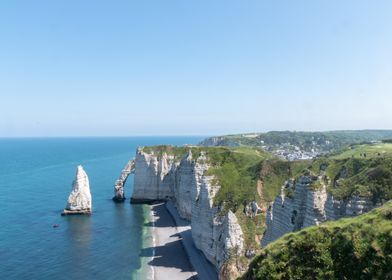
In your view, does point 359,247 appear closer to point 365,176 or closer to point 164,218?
point 365,176

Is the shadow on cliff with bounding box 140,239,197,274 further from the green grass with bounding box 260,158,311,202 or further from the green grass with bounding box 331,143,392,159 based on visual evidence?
the green grass with bounding box 331,143,392,159

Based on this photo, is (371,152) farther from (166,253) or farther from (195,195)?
(166,253)

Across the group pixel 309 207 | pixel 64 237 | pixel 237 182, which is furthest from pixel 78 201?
pixel 309 207

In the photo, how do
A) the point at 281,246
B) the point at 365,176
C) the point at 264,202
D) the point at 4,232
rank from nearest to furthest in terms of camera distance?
the point at 281,246 < the point at 365,176 < the point at 264,202 < the point at 4,232

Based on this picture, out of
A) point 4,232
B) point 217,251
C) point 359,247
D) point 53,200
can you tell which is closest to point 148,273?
point 217,251

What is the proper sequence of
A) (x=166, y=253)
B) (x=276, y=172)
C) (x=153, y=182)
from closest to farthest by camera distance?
(x=166, y=253) < (x=276, y=172) < (x=153, y=182)

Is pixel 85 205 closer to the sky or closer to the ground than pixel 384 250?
closer to the ground

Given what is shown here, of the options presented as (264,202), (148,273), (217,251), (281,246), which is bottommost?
(148,273)
